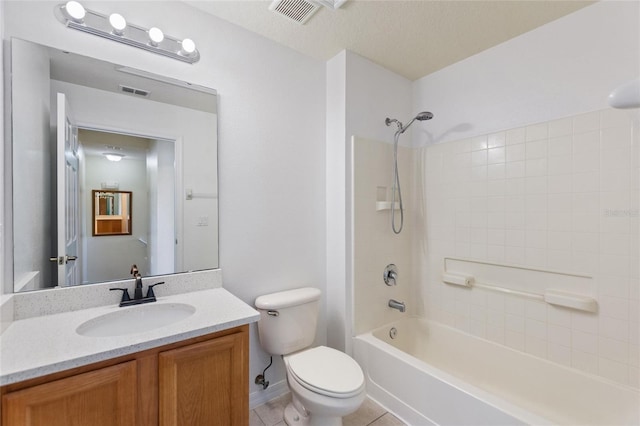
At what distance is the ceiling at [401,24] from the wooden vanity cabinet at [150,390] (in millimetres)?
1747

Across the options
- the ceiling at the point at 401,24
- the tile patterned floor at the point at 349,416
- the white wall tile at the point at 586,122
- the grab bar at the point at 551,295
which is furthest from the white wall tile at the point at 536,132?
the tile patterned floor at the point at 349,416

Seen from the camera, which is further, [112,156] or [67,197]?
[112,156]

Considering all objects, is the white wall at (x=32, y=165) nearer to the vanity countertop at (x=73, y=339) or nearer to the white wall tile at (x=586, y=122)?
the vanity countertop at (x=73, y=339)

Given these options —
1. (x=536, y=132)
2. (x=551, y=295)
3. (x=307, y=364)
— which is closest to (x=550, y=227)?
(x=551, y=295)

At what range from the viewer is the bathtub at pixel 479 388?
146cm

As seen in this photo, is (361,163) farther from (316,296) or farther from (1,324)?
(1,324)

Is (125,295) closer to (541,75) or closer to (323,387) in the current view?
(323,387)

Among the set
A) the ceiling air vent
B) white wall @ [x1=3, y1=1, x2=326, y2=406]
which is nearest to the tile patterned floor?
white wall @ [x1=3, y1=1, x2=326, y2=406]

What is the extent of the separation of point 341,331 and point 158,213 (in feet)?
4.75

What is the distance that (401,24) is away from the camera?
1794 mm

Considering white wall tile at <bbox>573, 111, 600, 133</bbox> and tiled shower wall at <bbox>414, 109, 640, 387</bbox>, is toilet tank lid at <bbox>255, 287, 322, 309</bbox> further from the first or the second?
white wall tile at <bbox>573, 111, 600, 133</bbox>

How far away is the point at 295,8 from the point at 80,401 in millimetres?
2001

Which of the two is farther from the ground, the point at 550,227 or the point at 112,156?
the point at 112,156

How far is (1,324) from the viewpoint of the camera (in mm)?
1050
